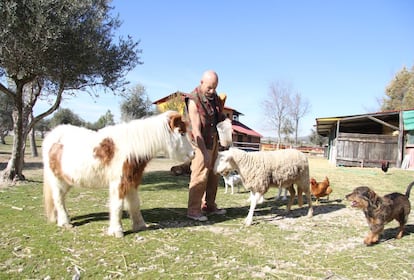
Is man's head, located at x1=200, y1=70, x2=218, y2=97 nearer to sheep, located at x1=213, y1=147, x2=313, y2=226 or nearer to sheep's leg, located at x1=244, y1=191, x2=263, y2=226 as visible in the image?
sheep, located at x1=213, y1=147, x2=313, y2=226

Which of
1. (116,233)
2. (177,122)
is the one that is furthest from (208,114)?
(116,233)

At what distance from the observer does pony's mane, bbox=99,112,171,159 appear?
433 cm

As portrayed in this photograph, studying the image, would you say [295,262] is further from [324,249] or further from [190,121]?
[190,121]

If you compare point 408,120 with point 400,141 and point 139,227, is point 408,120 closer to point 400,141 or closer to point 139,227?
point 400,141

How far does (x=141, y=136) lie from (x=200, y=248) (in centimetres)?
192

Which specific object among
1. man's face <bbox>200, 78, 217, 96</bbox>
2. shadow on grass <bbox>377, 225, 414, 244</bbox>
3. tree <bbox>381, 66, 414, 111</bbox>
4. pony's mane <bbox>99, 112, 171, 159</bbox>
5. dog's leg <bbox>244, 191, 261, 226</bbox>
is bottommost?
shadow on grass <bbox>377, 225, 414, 244</bbox>

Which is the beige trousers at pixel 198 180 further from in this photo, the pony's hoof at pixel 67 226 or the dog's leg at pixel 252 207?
the pony's hoof at pixel 67 226

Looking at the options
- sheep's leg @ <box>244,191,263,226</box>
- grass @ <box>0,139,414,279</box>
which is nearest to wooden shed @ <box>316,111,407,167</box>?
grass @ <box>0,139,414,279</box>

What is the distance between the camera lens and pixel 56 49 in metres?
8.23

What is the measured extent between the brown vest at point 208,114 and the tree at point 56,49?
5111 millimetres

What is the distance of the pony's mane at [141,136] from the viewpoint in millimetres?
4332

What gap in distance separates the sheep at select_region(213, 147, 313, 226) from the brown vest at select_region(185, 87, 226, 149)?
15.5 inches

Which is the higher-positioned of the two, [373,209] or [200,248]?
[373,209]

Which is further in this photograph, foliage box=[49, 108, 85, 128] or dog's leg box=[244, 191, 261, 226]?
foliage box=[49, 108, 85, 128]
